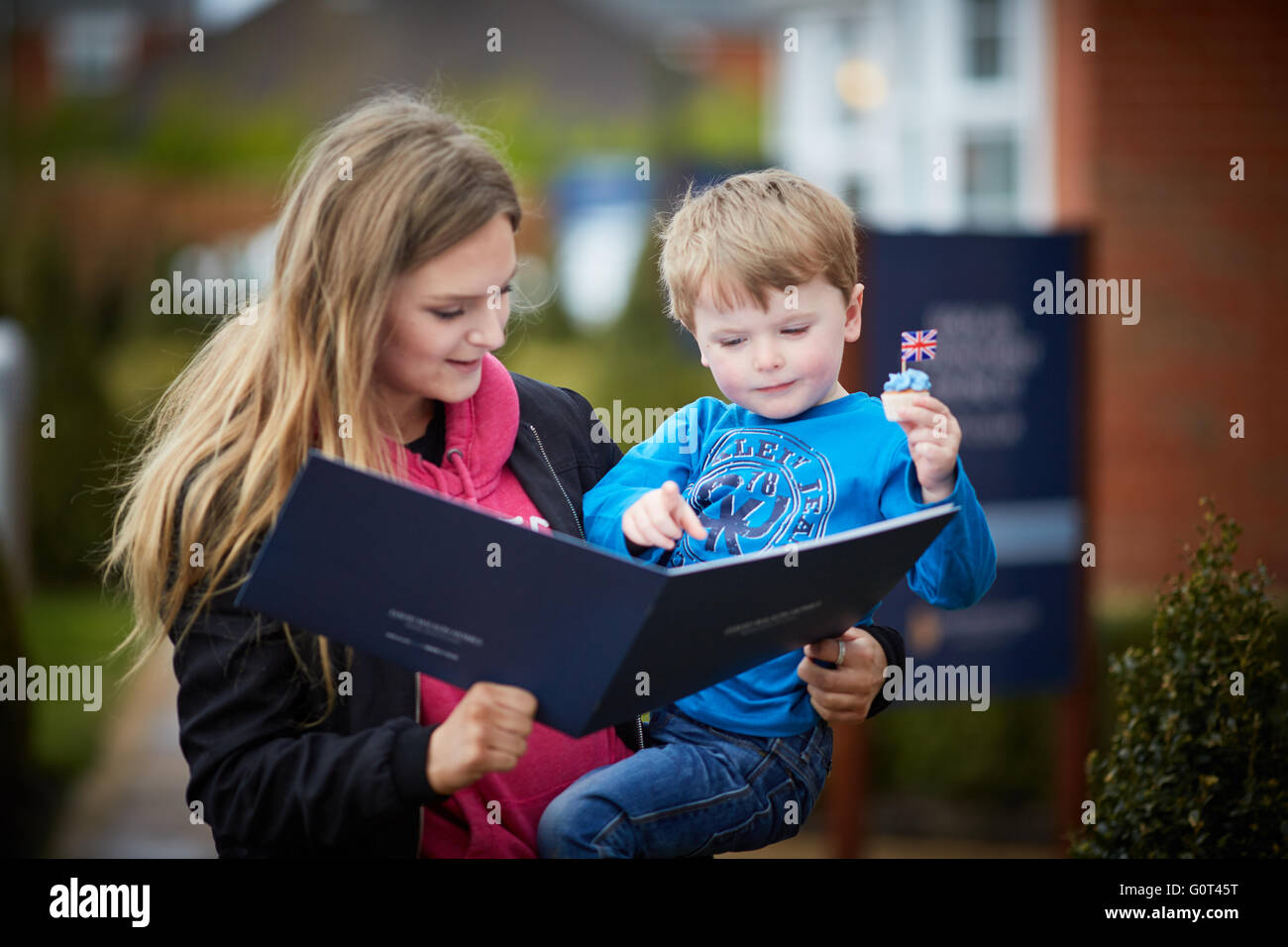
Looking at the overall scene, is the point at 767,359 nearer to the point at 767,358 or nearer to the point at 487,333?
the point at 767,358

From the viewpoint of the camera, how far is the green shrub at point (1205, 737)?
2609 mm

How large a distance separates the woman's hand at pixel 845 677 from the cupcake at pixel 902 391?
40 cm

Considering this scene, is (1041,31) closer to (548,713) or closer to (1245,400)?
(1245,400)

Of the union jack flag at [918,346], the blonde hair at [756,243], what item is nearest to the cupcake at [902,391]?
the union jack flag at [918,346]

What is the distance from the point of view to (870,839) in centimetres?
584

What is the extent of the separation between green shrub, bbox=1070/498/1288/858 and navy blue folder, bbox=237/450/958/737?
997 millimetres

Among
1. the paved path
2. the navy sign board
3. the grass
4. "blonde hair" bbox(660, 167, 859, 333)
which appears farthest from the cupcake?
the grass

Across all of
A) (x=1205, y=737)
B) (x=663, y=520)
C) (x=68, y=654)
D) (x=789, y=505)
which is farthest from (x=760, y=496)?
(x=68, y=654)

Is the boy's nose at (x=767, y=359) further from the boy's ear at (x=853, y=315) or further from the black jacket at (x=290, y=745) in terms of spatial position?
the black jacket at (x=290, y=745)

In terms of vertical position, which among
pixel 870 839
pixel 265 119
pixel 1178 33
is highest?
pixel 265 119

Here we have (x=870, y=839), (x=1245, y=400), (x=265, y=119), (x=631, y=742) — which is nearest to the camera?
(x=631, y=742)

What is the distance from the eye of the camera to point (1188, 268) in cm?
702
